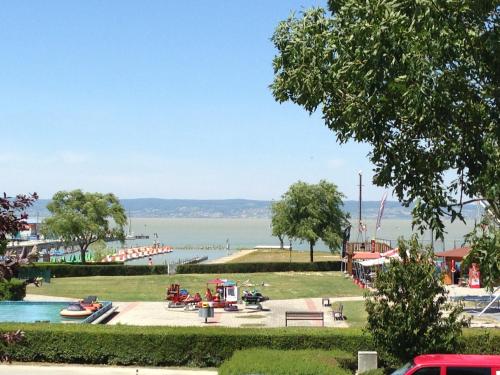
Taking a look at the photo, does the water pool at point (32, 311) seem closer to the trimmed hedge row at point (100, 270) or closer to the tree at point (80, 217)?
the trimmed hedge row at point (100, 270)

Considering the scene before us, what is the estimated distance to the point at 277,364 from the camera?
16.2 meters

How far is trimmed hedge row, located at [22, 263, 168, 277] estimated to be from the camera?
6175 cm

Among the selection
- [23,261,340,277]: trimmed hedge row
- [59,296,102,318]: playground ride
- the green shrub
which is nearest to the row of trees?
[23,261,340,277]: trimmed hedge row

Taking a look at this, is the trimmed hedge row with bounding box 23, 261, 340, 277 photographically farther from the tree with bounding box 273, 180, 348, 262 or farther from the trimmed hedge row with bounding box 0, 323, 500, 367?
the trimmed hedge row with bounding box 0, 323, 500, 367

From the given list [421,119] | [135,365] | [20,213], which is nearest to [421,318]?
[421,119]

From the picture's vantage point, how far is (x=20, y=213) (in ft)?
27.9

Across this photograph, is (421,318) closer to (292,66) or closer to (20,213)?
(292,66)

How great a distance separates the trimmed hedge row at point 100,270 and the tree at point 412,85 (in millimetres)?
47853

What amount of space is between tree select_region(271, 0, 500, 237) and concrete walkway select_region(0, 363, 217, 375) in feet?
32.2

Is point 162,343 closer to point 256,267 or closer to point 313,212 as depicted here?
point 256,267

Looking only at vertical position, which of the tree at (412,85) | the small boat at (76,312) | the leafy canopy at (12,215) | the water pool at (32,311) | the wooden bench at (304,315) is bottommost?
the water pool at (32,311)

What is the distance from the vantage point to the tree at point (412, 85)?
13742 mm

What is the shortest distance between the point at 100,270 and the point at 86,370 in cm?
4260

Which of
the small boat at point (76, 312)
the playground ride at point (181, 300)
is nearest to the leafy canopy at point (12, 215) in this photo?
the small boat at point (76, 312)
